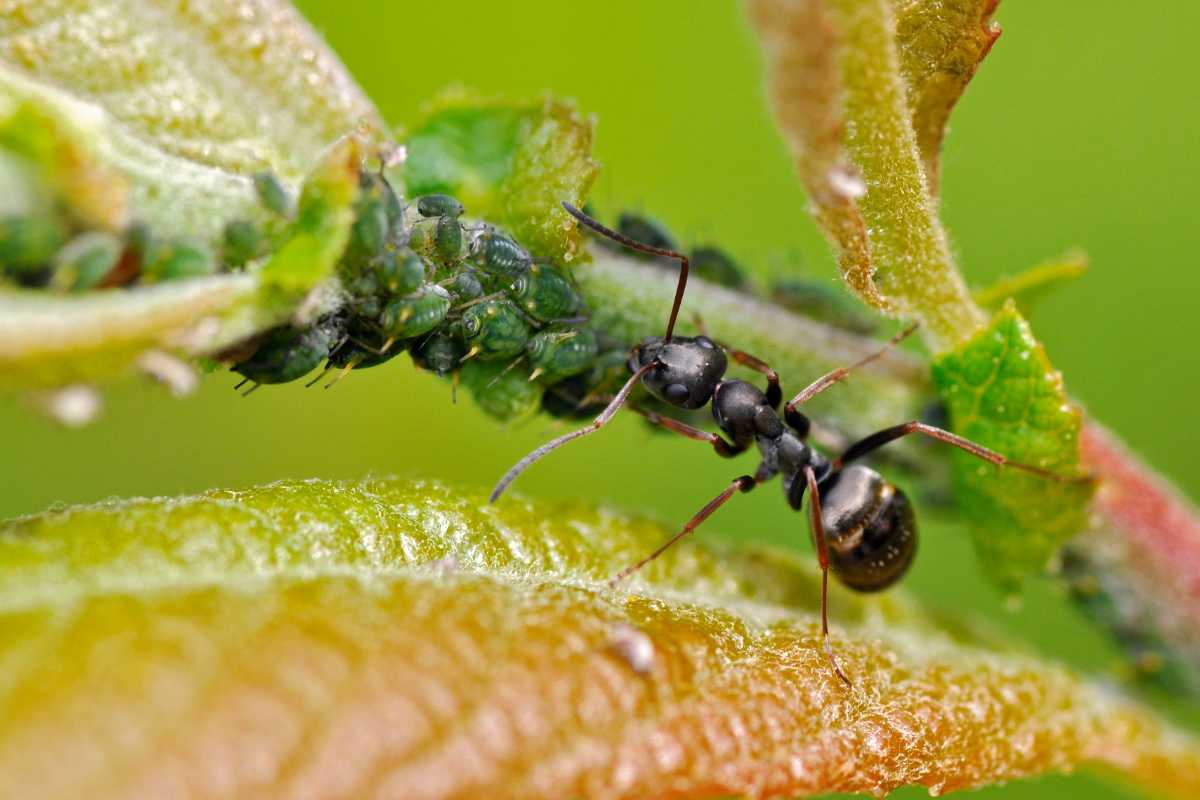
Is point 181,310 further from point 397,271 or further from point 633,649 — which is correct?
point 633,649

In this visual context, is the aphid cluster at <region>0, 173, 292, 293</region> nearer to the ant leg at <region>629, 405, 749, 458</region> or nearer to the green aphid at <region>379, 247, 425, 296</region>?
the green aphid at <region>379, 247, 425, 296</region>

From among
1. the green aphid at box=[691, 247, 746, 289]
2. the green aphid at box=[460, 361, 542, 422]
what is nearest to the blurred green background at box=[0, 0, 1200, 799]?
the green aphid at box=[691, 247, 746, 289]

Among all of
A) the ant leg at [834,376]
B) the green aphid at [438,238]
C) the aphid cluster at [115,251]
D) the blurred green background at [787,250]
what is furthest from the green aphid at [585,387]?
the blurred green background at [787,250]

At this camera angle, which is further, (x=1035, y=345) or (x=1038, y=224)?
(x=1038, y=224)

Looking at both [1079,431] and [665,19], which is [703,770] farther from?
[665,19]

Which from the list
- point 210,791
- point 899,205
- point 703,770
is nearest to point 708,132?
point 899,205
